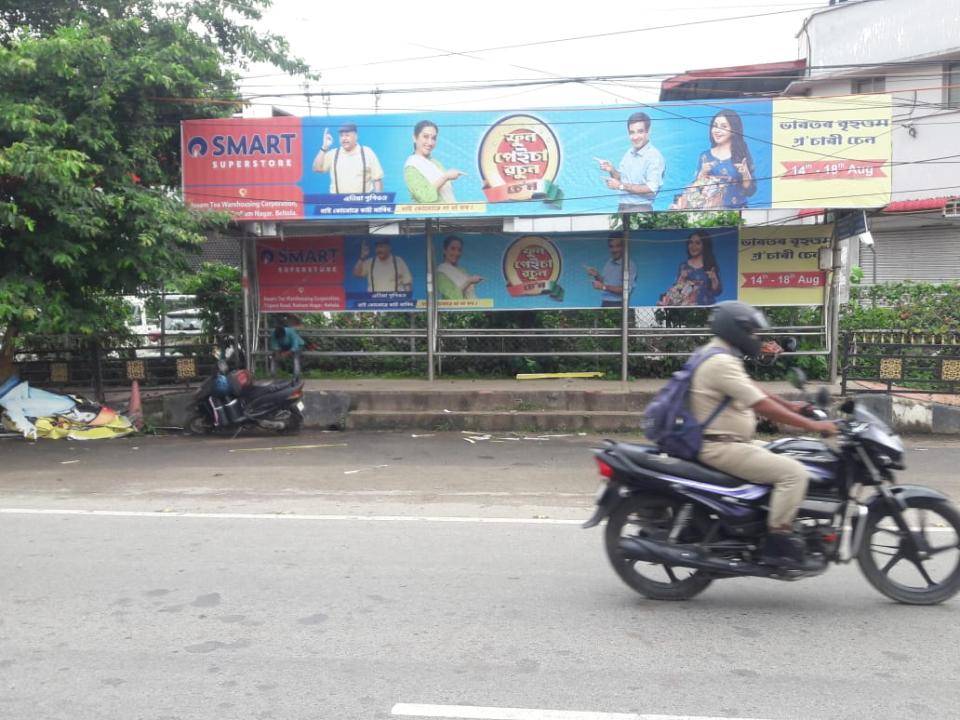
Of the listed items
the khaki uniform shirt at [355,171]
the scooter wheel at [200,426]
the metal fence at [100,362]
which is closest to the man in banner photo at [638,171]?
the khaki uniform shirt at [355,171]

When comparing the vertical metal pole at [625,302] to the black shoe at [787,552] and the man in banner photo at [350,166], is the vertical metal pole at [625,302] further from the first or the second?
the black shoe at [787,552]

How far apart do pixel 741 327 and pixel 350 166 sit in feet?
28.3

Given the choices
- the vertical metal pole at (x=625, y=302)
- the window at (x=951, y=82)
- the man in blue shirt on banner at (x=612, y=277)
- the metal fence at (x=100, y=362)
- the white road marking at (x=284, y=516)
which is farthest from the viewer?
the window at (x=951, y=82)

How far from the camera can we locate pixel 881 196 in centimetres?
1140

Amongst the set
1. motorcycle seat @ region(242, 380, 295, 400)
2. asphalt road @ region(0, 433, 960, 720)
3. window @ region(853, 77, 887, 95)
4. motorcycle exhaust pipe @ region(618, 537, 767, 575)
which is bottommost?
asphalt road @ region(0, 433, 960, 720)

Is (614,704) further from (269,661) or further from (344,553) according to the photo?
(344,553)

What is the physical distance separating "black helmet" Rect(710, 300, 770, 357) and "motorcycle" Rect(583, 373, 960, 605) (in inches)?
13.0

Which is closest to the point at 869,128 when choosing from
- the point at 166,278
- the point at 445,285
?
the point at 445,285

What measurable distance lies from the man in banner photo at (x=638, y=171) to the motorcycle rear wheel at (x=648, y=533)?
7.59 m

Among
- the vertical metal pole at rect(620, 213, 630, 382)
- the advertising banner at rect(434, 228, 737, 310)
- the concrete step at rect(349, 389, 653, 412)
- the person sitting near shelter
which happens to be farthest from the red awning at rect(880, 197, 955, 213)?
the person sitting near shelter

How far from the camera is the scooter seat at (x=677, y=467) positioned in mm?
4547

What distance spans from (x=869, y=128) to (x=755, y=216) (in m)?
6.33

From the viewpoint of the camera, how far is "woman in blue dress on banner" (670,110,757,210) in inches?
456

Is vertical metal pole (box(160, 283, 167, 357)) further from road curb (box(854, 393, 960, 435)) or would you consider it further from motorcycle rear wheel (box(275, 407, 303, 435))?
road curb (box(854, 393, 960, 435))
